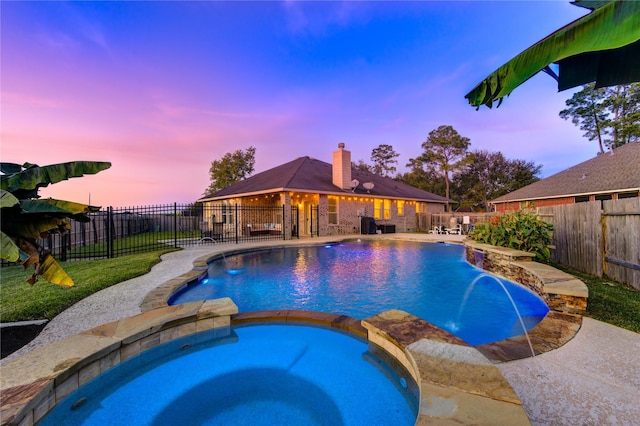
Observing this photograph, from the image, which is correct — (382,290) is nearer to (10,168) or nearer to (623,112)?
(10,168)

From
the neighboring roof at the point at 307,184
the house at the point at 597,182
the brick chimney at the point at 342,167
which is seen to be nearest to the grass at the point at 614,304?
the house at the point at 597,182

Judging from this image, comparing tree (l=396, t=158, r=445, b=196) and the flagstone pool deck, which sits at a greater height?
tree (l=396, t=158, r=445, b=196)

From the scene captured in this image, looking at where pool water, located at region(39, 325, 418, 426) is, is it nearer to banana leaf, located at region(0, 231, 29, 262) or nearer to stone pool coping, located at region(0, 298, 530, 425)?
stone pool coping, located at region(0, 298, 530, 425)

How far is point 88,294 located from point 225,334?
11.2 feet

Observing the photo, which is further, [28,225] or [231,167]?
[231,167]

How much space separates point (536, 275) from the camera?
16.6ft

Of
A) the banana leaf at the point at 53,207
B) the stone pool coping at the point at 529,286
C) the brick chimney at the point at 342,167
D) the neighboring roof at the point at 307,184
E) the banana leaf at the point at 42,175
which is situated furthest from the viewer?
the brick chimney at the point at 342,167

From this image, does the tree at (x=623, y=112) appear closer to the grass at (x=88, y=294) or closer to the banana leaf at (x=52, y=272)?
the grass at (x=88, y=294)

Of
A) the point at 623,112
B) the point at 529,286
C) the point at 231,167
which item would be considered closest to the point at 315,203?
the point at 529,286

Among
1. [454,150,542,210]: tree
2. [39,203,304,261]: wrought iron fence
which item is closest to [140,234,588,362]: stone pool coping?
[39,203,304,261]: wrought iron fence

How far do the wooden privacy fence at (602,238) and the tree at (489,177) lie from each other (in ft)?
102

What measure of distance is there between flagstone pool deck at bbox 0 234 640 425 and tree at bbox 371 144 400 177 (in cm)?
4158

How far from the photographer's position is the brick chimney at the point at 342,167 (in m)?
18.5

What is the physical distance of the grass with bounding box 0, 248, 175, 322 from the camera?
165 inches
